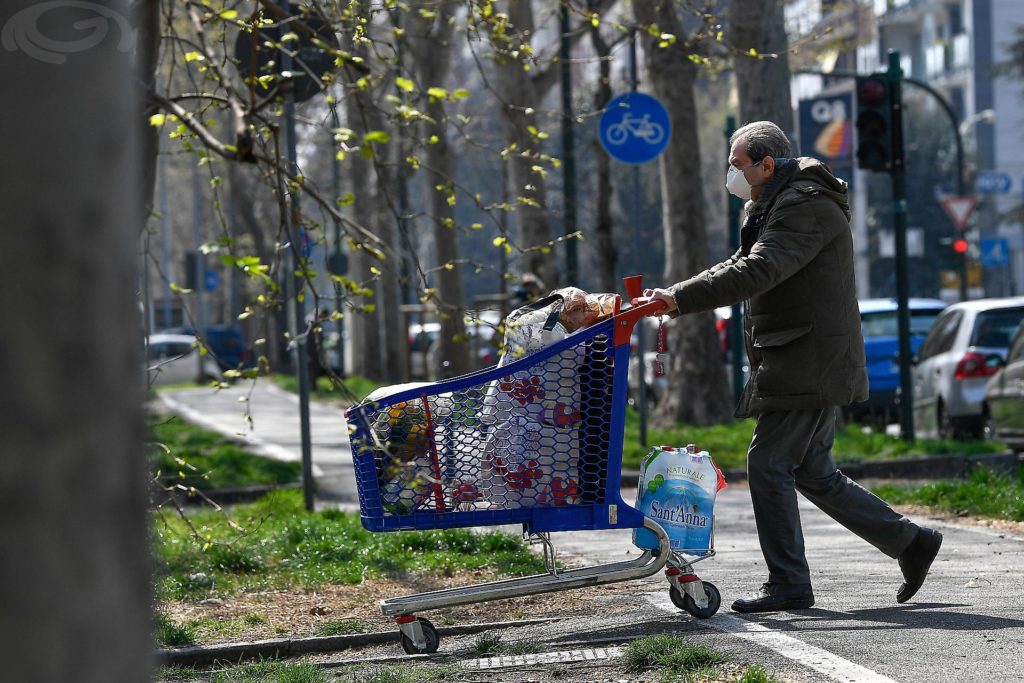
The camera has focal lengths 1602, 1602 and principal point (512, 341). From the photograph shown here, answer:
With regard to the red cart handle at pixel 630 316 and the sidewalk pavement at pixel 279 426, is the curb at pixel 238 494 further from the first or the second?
the red cart handle at pixel 630 316

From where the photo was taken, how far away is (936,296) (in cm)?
6812

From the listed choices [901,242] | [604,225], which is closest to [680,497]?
[901,242]

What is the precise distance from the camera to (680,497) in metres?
5.97

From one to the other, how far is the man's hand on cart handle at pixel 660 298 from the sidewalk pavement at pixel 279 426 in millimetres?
1808

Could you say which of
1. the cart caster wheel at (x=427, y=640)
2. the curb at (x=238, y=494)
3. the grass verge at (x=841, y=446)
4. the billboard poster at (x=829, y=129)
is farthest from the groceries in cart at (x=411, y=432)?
the billboard poster at (x=829, y=129)

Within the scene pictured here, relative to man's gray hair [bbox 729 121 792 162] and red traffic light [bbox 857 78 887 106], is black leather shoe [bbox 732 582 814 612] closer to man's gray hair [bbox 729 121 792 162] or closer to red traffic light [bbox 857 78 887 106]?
man's gray hair [bbox 729 121 792 162]

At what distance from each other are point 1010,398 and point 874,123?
267 cm

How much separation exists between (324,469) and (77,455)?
50.6 feet

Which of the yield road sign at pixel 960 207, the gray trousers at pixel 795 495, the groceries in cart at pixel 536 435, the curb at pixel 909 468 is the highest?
the yield road sign at pixel 960 207

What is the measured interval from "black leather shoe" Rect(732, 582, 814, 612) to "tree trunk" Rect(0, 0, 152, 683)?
4440mm

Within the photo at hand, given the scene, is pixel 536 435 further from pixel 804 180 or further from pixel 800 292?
pixel 804 180

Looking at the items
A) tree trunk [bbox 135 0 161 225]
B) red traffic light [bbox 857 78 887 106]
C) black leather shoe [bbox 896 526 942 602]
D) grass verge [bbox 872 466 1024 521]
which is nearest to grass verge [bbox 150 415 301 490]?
tree trunk [bbox 135 0 161 225]

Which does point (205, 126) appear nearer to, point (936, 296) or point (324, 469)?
point (324, 469)

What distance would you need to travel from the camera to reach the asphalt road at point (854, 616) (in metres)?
4.85
